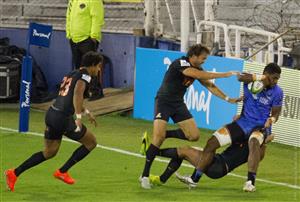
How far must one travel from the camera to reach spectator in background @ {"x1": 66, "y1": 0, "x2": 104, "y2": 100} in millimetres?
19969

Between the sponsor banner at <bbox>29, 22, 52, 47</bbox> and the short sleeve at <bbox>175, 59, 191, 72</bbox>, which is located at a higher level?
the short sleeve at <bbox>175, 59, 191, 72</bbox>

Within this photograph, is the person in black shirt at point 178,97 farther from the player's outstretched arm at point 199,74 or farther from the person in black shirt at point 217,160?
the person in black shirt at point 217,160

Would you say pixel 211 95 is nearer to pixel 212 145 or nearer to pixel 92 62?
pixel 212 145

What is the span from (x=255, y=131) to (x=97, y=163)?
2.97 meters

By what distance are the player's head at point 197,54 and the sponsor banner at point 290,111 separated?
12.1ft

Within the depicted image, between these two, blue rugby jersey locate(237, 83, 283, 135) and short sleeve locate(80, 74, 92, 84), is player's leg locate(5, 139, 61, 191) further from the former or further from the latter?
blue rugby jersey locate(237, 83, 283, 135)

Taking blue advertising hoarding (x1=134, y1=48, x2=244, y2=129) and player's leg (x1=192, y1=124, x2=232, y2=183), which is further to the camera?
blue advertising hoarding (x1=134, y1=48, x2=244, y2=129)

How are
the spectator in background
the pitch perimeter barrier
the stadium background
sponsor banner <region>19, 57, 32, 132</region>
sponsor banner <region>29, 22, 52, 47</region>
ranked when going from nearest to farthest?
the stadium background, the pitch perimeter barrier, sponsor banner <region>29, 22, 52, 47</region>, sponsor banner <region>19, 57, 32, 132</region>, the spectator in background

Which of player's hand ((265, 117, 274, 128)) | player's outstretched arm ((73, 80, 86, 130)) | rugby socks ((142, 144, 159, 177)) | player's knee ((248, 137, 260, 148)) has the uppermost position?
player's outstretched arm ((73, 80, 86, 130))

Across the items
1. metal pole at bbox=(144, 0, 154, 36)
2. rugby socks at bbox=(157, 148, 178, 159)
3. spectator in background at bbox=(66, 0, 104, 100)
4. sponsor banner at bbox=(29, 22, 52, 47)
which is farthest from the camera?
metal pole at bbox=(144, 0, 154, 36)

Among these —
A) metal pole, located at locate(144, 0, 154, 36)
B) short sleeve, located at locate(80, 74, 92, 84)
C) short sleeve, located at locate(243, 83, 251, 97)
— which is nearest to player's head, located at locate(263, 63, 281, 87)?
short sleeve, located at locate(243, 83, 251, 97)

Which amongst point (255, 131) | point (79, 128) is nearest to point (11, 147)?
point (79, 128)

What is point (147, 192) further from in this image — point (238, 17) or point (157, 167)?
point (238, 17)

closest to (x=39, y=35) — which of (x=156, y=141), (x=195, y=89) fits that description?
(x=195, y=89)
